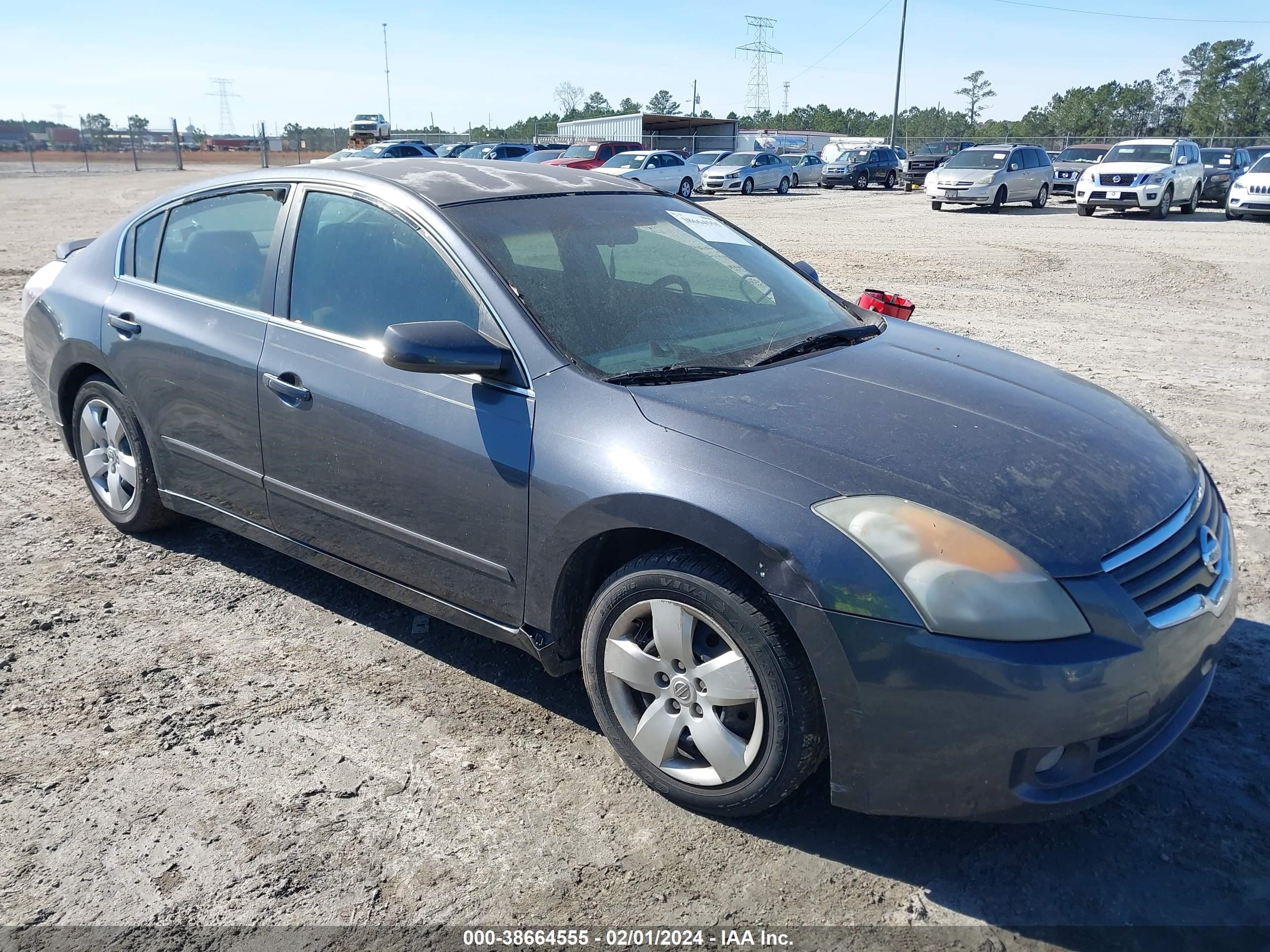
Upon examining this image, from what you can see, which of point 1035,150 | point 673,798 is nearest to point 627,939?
point 673,798

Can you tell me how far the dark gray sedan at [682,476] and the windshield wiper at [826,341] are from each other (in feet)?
0.06

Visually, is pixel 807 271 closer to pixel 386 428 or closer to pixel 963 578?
pixel 386 428

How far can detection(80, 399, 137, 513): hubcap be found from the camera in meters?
4.38

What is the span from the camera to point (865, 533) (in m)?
2.38

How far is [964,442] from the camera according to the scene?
2785mm

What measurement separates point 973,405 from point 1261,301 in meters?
9.93

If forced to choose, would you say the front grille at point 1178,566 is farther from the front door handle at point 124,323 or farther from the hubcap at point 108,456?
the hubcap at point 108,456

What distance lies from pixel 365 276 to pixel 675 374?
3.94 feet

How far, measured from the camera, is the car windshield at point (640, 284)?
3150mm

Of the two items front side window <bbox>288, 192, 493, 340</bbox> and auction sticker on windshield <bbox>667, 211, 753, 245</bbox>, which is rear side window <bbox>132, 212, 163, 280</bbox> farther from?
auction sticker on windshield <bbox>667, 211, 753, 245</bbox>

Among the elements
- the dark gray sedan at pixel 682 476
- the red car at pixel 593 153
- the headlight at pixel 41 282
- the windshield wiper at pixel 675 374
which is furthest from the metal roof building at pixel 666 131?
the windshield wiper at pixel 675 374

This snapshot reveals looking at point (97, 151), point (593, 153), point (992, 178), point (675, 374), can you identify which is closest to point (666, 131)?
point (593, 153)

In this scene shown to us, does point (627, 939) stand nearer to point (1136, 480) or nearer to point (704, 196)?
point (1136, 480)

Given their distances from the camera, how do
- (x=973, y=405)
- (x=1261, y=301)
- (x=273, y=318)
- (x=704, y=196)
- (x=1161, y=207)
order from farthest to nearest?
(x=704, y=196) → (x=1161, y=207) → (x=1261, y=301) → (x=273, y=318) → (x=973, y=405)
